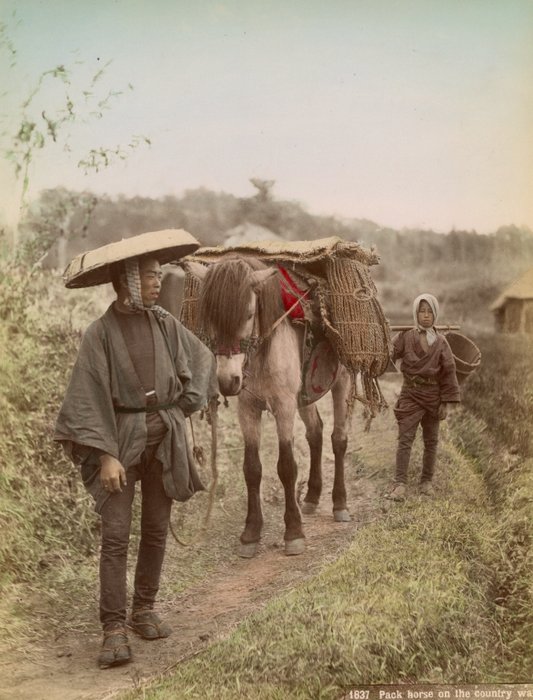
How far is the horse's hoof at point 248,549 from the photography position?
4504mm

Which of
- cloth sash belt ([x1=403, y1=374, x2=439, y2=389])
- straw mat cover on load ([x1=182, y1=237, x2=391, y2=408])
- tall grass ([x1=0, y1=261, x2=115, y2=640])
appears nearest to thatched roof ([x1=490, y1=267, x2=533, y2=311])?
cloth sash belt ([x1=403, y1=374, x2=439, y2=389])

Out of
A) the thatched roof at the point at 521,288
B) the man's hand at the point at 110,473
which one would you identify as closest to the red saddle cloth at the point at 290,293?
the thatched roof at the point at 521,288

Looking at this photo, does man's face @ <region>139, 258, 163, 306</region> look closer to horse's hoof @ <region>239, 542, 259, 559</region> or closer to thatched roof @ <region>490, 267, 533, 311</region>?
horse's hoof @ <region>239, 542, 259, 559</region>

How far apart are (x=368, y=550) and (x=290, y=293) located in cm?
165

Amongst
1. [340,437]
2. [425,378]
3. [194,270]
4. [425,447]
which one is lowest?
[340,437]

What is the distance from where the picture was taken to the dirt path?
11.2 ft

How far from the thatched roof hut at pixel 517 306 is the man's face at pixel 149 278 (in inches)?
80.5

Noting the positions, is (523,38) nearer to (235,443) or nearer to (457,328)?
(457,328)

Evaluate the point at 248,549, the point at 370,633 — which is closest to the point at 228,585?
the point at 248,549

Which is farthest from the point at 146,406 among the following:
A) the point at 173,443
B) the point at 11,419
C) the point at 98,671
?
the point at 98,671

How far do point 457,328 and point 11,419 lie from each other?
2611 millimetres

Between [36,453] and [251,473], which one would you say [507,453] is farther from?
[36,453]

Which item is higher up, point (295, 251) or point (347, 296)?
point (295, 251)

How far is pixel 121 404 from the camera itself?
3484mm
